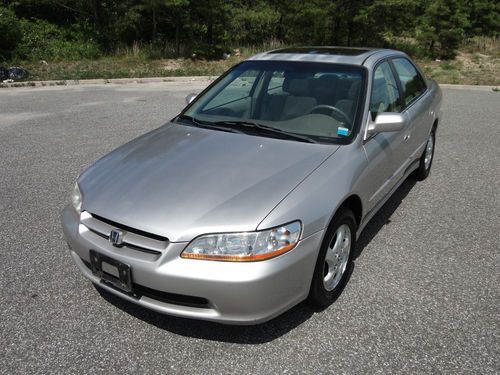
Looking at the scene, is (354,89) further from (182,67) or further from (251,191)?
(182,67)

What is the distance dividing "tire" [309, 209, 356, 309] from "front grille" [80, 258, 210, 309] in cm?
67

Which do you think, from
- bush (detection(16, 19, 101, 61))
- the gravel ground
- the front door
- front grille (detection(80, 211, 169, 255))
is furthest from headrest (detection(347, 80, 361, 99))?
bush (detection(16, 19, 101, 61))

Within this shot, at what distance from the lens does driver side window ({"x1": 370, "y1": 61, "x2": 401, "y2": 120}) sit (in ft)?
10.8

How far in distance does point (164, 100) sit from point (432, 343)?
8844 millimetres

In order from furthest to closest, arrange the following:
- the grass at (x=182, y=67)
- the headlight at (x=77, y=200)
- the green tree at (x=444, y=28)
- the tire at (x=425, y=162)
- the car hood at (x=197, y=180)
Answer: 1. the green tree at (x=444, y=28)
2. the grass at (x=182, y=67)
3. the tire at (x=425, y=162)
4. the headlight at (x=77, y=200)
5. the car hood at (x=197, y=180)

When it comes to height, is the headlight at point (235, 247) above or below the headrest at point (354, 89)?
below

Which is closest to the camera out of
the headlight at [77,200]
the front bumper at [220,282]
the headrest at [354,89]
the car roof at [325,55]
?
the front bumper at [220,282]

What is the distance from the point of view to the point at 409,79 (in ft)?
14.2

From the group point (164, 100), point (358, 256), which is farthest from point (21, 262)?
point (164, 100)

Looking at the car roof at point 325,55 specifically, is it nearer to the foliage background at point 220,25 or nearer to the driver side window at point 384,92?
the driver side window at point 384,92

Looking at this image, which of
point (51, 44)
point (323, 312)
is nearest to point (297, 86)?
point (323, 312)

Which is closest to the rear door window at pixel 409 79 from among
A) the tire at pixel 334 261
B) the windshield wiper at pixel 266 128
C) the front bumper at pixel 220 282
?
the windshield wiper at pixel 266 128

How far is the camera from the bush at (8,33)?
1566cm

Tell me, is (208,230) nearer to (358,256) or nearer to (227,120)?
(227,120)
